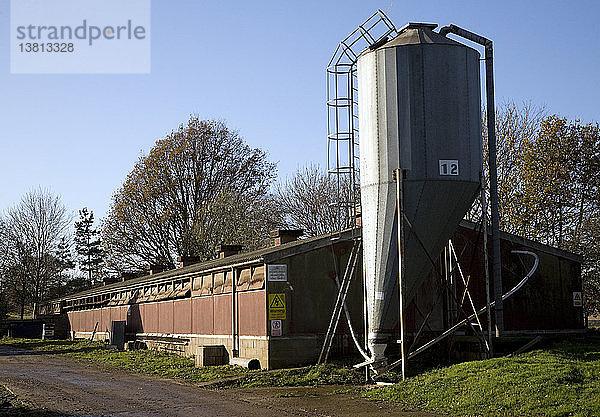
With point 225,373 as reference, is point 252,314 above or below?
above

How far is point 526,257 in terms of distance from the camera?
2395 cm

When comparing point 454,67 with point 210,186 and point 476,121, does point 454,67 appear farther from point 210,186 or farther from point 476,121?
point 210,186

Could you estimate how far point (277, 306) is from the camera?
21562 millimetres

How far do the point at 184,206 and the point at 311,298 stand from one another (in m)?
28.5

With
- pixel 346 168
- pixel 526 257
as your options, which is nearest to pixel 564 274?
pixel 526 257

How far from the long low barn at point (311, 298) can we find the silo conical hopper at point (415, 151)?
1622 mm

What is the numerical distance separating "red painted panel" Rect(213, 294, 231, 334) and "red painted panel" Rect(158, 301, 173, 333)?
5799mm

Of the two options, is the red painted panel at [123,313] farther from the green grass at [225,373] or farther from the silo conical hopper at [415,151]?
the silo conical hopper at [415,151]

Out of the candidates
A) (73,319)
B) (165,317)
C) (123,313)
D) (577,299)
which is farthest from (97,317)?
(577,299)

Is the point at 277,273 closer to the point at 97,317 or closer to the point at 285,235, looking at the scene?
the point at 285,235

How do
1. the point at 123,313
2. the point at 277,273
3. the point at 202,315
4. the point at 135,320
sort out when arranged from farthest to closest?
the point at 123,313 → the point at 135,320 → the point at 202,315 → the point at 277,273

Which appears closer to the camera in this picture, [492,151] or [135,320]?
[492,151]

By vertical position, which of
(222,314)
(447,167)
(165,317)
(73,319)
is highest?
(447,167)

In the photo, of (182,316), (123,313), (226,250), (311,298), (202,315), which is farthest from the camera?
(123,313)
